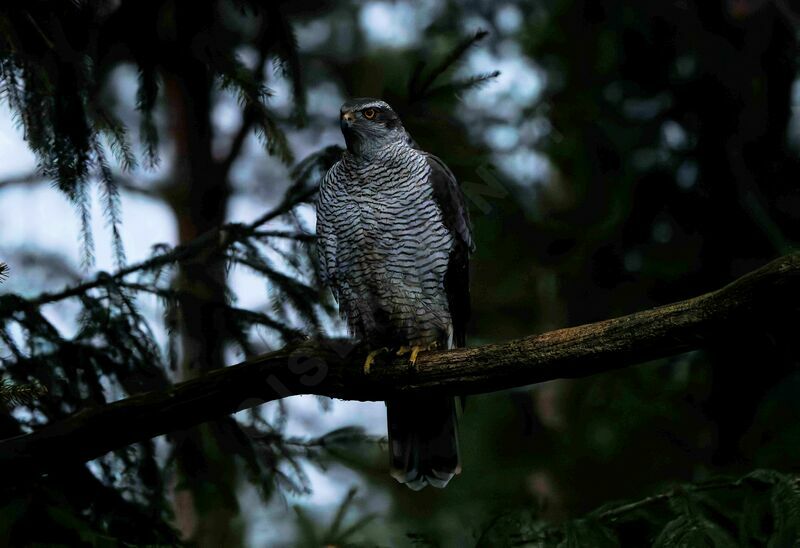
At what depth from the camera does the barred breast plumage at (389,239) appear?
4473 mm

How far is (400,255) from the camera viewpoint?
4480 mm

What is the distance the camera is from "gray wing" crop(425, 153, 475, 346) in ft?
14.8

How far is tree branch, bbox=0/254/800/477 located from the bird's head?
1.22m

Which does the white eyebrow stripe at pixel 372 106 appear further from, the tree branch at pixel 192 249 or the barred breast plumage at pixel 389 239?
the tree branch at pixel 192 249

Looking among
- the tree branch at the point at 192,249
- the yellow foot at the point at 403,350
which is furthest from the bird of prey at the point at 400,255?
the tree branch at the point at 192,249

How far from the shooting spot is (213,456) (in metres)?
4.57

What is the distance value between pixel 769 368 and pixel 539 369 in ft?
9.61

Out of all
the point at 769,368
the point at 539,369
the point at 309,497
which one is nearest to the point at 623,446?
the point at 769,368

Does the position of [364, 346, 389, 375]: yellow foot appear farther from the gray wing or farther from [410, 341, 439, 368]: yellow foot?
the gray wing

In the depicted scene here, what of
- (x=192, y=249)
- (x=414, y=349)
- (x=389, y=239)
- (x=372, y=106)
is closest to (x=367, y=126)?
(x=372, y=106)

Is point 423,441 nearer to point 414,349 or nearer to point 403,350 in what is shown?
point 403,350

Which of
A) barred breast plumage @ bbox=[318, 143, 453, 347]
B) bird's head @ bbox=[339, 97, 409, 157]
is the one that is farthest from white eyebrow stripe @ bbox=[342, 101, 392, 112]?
barred breast plumage @ bbox=[318, 143, 453, 347]

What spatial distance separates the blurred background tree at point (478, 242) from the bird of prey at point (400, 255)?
141 millimetres

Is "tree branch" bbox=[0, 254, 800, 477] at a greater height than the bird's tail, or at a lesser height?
greater
